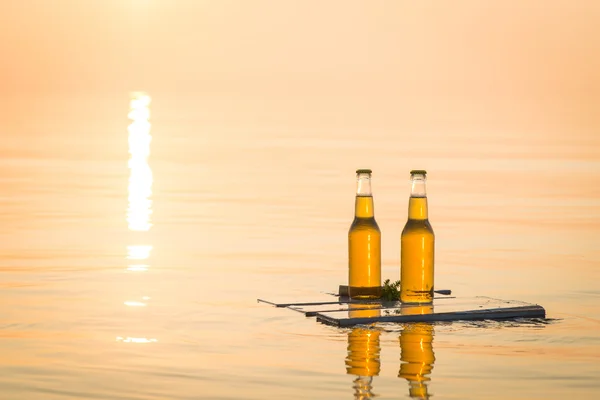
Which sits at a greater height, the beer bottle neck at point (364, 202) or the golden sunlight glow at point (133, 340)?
the beer bottle neck at point (364, 202)

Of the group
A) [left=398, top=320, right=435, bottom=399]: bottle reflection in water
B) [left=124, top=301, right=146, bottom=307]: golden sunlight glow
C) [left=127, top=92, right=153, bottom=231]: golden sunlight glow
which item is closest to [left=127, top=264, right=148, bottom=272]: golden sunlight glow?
[left=124, top=301, right=146, bottom=307]: golden sunlight glow

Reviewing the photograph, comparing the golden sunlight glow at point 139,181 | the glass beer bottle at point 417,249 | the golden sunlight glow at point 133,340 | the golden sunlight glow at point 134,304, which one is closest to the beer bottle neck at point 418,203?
the glass beer bottle at point 417,249

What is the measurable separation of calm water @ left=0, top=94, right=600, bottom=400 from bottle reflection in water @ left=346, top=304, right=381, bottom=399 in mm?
19

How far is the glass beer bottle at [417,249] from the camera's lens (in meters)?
9.83

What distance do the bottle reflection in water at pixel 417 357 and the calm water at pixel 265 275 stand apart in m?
0.02

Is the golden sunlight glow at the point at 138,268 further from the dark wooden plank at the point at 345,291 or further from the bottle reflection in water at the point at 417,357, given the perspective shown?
the bottle reflection in water at the point at 417,357

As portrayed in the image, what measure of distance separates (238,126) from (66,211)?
31645mm

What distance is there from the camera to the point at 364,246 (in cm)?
989

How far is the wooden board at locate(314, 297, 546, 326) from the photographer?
9555 millimetres

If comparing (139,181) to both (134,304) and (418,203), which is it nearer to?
(134,304)

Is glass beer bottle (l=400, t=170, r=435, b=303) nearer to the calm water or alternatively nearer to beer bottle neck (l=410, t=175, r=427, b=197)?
beer bottle neck (l=410, t=175, r=427, b=197)

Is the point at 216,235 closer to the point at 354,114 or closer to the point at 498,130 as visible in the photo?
the point at 498,130

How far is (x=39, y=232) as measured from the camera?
16.1 meters

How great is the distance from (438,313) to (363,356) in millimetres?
1104
